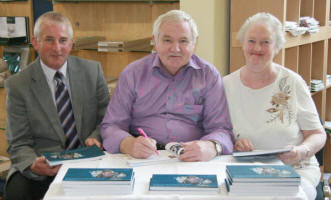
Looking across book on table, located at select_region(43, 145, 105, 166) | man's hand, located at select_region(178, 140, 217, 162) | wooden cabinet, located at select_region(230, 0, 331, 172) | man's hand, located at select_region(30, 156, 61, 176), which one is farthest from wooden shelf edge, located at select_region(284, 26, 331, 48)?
man's hand, located at select_region(30, 156, 61, 176)

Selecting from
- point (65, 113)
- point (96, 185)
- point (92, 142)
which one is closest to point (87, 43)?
point (65, 113)

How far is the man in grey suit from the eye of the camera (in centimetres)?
231

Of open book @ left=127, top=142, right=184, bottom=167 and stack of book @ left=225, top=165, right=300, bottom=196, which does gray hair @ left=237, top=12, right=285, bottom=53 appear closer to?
open book @ left=127, top=142, right=184, bottom=167

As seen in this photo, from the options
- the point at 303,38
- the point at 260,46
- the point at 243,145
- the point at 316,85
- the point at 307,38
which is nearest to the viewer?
the point at 243,145

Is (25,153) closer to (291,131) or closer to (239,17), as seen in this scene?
(291,131)

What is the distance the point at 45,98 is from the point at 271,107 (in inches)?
52.6

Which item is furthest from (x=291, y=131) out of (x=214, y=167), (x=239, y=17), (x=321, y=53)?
(x=321, y=53)

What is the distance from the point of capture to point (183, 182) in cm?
154

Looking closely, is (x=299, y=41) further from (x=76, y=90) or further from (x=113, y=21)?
(x=76, y=90)

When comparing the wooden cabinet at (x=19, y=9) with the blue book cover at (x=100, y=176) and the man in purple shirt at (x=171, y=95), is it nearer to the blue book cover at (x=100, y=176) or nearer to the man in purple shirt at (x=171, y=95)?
the man in purple shirt at (x=171, y=95)

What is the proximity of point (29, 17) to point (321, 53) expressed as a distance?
3102 millimetres

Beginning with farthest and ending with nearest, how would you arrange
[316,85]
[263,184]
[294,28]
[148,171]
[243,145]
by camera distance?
[316,85], [294,28], [243,145], [148,171], [263,184]

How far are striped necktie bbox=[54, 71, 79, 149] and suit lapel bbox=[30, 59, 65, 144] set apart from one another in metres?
0.06

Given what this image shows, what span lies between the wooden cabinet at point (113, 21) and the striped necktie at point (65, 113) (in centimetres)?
129
